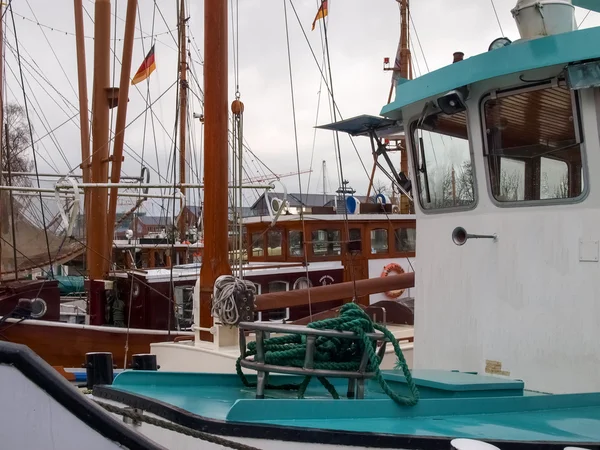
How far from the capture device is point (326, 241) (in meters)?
14.0

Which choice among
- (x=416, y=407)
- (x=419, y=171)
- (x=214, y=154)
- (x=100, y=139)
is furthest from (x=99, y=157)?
(x=416, y=407)

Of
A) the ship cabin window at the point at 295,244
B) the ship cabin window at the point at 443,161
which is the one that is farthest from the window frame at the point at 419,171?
the ship cabin window at the point at 295,244

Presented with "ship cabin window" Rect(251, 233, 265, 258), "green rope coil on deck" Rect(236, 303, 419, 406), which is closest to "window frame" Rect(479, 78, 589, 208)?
"green rope coil on deck" Rect(236, 303, 419, 406)

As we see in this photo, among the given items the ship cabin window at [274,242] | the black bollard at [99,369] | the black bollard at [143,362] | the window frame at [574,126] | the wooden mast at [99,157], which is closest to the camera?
the window frame at [574,126]

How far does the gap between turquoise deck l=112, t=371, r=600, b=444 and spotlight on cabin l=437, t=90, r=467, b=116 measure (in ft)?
5.83

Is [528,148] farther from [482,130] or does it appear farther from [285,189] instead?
[285,189]

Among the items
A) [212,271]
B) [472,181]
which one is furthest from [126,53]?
[472,181]

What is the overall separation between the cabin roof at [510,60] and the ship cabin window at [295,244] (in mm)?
9409

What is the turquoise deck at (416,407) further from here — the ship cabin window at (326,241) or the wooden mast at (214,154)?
the ship cabin window at (326,241)

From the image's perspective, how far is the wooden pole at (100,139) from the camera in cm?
1253

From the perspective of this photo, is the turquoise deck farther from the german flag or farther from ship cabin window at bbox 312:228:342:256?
the german flag

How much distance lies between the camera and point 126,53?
1332 cm

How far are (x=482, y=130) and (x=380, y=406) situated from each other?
6.91ft

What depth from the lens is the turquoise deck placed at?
3.30m
